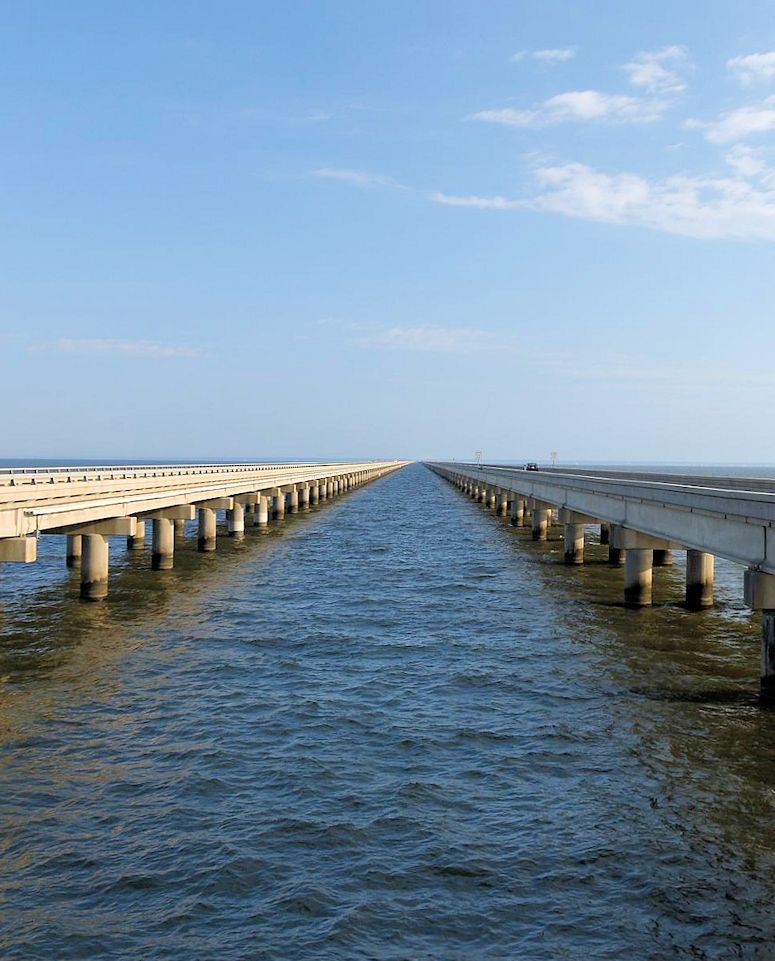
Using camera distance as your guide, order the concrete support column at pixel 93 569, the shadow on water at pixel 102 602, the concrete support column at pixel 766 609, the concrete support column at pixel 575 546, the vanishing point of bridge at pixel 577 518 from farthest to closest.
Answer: the concrete support column at pixel 575 546, the concrete support column at pixel 93 569, the shadow on water at pixel 102 602, the vanishing point of bridge at pixel 577 518, the concrete support column at pixel 766 609

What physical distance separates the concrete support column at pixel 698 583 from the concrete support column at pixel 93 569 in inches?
716

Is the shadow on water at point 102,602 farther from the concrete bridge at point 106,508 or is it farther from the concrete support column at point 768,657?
the concrete support column at point 768,657

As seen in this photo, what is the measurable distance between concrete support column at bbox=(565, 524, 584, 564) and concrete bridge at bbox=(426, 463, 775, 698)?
0.04m

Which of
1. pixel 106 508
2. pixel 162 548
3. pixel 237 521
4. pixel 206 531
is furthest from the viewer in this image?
pixel 237 521

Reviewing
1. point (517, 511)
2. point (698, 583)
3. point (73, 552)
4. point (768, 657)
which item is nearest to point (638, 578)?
point (698, 583)

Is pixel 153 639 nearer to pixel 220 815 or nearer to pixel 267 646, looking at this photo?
pixel 267 646

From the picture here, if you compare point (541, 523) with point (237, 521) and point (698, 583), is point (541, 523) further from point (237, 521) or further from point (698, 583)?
point (698, 583)

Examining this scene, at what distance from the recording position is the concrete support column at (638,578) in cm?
2677

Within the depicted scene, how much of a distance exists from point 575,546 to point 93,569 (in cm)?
2122

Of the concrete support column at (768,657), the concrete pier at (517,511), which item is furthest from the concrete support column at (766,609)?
the concrete pier at (517,511)

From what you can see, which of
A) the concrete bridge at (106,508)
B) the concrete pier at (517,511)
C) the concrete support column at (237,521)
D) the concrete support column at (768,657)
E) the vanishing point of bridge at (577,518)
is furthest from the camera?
the concrete pier at (517,511)

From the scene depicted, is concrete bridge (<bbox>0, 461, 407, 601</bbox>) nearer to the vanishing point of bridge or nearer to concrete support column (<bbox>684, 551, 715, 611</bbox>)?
the vanishing point of bridge

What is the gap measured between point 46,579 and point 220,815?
978 inches

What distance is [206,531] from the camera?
1678 inches
